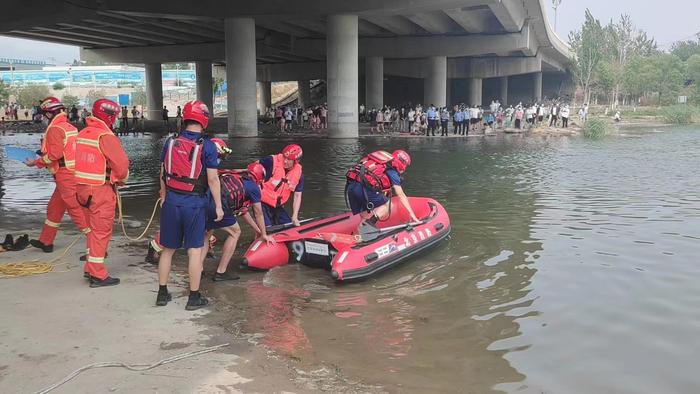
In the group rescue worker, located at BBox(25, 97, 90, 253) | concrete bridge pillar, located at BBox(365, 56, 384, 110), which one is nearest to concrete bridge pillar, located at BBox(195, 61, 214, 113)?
concrete bridge pillar, located at BBox(365, 56, 384, 110)

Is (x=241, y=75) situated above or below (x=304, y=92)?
below

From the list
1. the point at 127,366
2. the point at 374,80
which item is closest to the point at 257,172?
the point at 127,366

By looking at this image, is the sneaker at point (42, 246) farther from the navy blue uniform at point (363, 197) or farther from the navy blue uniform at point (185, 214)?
the navy blue uniform at point (363, 197)

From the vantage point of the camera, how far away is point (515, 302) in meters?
6.11

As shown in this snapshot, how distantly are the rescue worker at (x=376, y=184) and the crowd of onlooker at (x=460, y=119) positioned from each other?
76.2ft

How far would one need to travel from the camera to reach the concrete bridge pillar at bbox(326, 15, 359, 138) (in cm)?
2998

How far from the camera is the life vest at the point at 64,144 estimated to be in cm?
653

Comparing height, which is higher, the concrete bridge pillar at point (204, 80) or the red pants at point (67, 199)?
the concrete bridge pillar at point (204, 80)

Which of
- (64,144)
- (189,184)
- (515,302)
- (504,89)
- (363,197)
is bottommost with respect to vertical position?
(515,302)

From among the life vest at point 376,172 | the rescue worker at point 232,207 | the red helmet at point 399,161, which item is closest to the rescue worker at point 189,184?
the rescue worker at point 232,207

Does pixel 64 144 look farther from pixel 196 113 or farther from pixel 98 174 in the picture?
pixel 196 113

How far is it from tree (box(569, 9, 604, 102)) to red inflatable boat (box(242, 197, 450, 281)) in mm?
56794

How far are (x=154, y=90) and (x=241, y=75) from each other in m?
25.4

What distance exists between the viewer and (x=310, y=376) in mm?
4246
